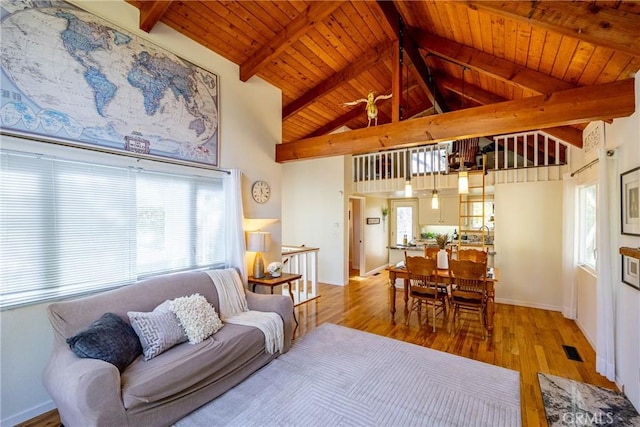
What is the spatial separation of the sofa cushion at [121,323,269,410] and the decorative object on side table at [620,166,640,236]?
3.39 metres

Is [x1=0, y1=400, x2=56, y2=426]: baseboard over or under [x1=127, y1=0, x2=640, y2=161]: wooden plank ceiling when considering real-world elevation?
under

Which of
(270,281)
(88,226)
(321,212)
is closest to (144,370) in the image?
(88,226)

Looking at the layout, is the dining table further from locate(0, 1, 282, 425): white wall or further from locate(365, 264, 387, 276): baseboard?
Result: locate(365, 264, 387, 276): baseboard

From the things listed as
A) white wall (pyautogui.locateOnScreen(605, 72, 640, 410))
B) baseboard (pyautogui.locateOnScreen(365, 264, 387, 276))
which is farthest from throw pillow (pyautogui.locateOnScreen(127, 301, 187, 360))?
baseboard (pyautogui.locateOnScreen(365, 264, 387, 276))

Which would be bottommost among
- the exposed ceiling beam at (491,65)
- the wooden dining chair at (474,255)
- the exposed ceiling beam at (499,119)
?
the wooden dining chair at (474,255)

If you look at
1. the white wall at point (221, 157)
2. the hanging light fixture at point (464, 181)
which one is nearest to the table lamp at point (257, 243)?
the white wall at point (221, 157)

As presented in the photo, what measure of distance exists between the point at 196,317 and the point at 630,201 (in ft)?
12.7

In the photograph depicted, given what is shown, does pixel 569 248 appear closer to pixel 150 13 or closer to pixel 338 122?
pixel 338 122

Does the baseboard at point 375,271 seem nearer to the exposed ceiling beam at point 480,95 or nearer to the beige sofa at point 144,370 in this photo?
the exposed ceiling beam at point 480,95

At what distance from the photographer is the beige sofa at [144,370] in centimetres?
169

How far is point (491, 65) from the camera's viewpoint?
3.38 meters

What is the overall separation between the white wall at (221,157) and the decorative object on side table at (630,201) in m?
3.92

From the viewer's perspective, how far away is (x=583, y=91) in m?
2.54

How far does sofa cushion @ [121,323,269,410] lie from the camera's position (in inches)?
73.5
